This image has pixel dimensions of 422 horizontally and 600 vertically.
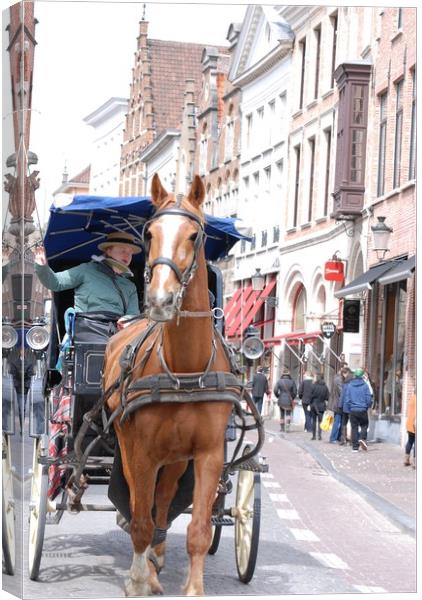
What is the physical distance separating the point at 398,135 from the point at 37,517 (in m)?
6.19

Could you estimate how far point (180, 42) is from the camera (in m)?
7.53

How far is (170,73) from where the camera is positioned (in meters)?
8.75

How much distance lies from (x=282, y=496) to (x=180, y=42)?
593 centimetres

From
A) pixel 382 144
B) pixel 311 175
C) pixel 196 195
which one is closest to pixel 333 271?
pixel 311 175

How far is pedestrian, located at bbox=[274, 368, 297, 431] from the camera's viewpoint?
12391mm

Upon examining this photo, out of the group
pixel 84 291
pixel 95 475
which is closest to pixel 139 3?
pixel 84 291

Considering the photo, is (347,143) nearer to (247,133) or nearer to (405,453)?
(247,133)

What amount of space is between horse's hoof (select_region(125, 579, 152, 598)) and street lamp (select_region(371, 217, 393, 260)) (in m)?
7.40

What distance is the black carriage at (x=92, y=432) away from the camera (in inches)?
292

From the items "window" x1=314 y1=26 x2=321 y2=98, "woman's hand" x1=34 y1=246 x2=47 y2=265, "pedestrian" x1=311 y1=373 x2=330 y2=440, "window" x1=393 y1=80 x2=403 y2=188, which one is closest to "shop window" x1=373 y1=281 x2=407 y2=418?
"pedestrian" x1=311 y1=373 x2=330 y2=440

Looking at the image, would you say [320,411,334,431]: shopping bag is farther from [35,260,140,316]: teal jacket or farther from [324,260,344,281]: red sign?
[35,260,140,316]: teal jacket

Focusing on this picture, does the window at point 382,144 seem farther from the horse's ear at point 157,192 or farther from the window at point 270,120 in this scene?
the horse's ear at point 157,192

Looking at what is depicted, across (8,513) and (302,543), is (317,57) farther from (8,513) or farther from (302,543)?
(8,513)

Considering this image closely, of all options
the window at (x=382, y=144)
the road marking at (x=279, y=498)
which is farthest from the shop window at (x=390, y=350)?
the window at (x=382, y=144)
